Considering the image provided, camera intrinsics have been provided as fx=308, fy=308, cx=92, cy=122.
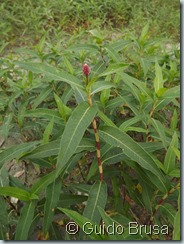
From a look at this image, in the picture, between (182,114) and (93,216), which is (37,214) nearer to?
(93,216)

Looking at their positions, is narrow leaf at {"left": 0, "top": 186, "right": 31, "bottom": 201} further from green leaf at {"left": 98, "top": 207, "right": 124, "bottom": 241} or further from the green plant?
green leaf at {"left": 98, "top": 207, "right": 124, "bottom": 241}

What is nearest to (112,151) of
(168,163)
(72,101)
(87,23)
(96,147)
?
(96,147)

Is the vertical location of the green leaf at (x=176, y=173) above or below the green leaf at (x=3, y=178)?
above

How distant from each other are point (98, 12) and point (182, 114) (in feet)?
10.9

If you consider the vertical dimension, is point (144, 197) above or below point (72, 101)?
below

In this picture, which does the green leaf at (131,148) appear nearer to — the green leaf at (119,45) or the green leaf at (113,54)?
the green leaf at (113,54)

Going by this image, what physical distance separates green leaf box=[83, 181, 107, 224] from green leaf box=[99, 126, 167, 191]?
0.25 m

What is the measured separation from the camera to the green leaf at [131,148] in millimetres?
1163

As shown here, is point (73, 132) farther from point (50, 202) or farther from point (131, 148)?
point (50, 202)

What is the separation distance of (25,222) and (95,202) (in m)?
0.31

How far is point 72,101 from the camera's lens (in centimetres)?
250

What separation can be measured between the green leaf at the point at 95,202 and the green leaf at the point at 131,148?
0.81 ft

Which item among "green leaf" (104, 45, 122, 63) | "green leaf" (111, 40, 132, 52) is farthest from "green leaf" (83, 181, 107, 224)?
"green leaf" (111, 40, 132, 52)

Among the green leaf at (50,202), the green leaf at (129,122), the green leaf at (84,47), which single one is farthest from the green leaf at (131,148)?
the green leaf at (84,47)
